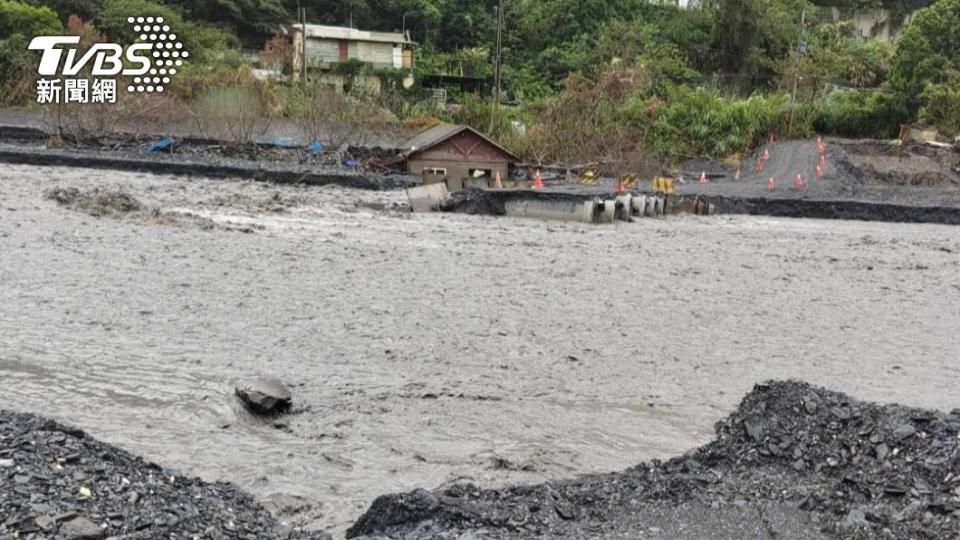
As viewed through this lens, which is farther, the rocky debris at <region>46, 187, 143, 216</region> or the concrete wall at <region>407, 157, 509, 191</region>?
the concrete wall at <region>407, 157, 509, 191</region>

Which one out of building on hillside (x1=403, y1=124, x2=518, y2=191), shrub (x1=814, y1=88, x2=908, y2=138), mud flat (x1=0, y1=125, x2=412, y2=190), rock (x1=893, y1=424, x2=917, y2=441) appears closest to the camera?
rock (x1=893, y1=424, x2=917, y2=441)

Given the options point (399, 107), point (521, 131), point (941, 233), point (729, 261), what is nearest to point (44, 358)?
point (729, 261)

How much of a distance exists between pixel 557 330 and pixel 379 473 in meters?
5.08

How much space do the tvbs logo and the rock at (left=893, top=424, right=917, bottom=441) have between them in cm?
3330

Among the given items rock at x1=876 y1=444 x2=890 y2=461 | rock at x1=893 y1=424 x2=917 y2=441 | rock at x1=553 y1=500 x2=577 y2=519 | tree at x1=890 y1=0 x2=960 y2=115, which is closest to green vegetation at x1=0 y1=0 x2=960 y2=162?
tree at x1=890 y1=0 x2=960 y2=115

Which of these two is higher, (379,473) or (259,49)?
(259,49)

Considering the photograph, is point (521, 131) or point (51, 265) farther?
point (521, 131)

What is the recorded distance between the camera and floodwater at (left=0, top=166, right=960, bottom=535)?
23.8ft

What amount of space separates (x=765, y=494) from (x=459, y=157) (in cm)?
2658

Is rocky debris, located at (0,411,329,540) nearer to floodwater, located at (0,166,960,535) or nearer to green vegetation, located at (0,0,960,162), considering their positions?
floodwater, located at (0,166,960,535)

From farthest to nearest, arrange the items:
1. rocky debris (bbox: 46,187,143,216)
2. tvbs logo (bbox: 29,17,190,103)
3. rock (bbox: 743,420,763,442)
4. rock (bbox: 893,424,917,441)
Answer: tvbs logo (bbox: 29,17,190,103), rocky debris (bbox: 46,187,143,216), rock (bbox: 743,420,763,442), rock (bbox: 893,424,917,441)

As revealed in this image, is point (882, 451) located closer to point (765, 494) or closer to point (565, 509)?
point (765, 494)

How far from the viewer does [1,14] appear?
135 feet

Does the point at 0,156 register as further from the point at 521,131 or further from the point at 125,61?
the point at 521,131
